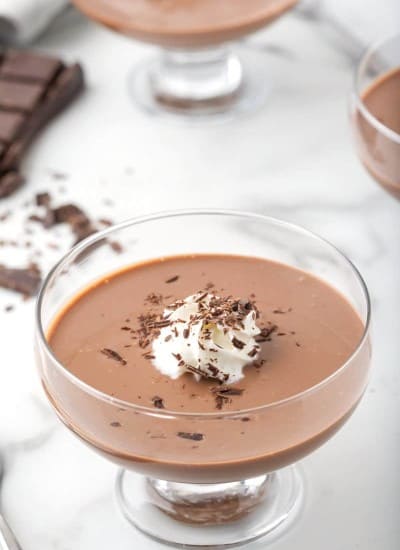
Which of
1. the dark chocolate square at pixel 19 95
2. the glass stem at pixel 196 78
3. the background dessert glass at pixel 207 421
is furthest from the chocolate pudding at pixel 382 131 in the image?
the dark chocolate square at pixel 19 95

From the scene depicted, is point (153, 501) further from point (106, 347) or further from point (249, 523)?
point (106, 347)

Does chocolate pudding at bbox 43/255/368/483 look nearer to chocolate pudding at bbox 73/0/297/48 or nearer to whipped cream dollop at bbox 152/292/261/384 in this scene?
whipped cream dollop at bbox 152/292/261/384

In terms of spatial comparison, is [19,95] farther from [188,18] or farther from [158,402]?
[158,402]

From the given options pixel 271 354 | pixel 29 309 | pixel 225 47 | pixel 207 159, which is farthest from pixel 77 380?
pixel 225 47

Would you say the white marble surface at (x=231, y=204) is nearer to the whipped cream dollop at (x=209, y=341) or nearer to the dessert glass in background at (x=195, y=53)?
the dessert glass in background at (x=195, y=53)

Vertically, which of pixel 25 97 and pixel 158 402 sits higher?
pixel 158 402

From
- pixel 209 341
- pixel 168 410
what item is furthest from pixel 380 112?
pixel 168 410

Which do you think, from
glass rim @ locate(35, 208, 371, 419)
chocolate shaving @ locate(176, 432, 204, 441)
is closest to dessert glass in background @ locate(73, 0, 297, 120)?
glass rim @ locate(35, 208, 371, 419)

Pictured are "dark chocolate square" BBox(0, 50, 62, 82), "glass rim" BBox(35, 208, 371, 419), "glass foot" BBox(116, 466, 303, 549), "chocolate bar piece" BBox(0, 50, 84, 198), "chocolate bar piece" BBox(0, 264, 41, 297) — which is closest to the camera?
"glass rim" BBox(35, 208, 371, 419)
